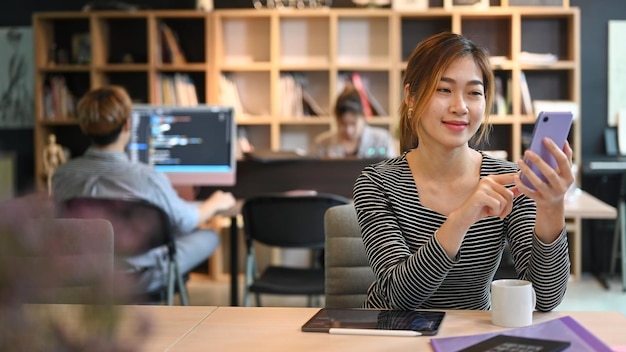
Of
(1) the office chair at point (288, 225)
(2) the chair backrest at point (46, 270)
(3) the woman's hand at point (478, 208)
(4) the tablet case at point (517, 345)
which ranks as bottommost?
(1) the office chair at point (288, 225)

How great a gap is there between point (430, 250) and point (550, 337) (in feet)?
1.04

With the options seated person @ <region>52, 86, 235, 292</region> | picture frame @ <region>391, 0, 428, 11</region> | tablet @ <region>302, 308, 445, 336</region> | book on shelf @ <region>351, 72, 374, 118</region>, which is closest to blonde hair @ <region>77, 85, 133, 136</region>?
seated person @ <region>52, 86, 235, 292</region>

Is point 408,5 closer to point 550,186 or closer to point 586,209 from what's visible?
point 586,209

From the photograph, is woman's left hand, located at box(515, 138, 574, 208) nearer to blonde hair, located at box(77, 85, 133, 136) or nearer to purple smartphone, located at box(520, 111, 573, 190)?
purple smartphone, located at box(520, 111, 573, 190)

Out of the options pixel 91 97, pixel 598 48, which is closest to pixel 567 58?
pixel 598 48

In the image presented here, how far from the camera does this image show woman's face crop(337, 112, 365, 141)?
16.5 ft

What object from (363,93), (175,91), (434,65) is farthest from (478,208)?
(175,91)

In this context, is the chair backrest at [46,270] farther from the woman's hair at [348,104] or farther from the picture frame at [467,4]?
the picture frame at [467,4]

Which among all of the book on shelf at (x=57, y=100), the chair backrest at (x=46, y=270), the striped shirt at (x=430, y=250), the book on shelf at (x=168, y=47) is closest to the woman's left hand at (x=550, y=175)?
the striped shirt at (x=430, y=250)

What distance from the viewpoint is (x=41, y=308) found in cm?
52

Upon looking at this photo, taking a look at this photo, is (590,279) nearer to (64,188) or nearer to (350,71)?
(350,71)

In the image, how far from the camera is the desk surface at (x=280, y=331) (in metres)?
1.39

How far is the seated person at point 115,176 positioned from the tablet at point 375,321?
187 cm

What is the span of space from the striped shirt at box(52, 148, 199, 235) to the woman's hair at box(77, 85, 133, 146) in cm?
7
